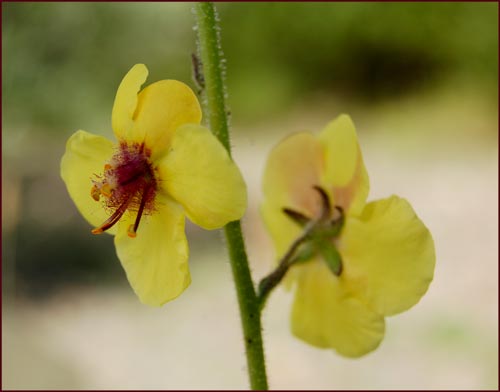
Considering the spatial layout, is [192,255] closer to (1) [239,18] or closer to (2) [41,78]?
(2) [41,78]

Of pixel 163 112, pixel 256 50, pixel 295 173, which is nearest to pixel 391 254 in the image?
pixel 295 173

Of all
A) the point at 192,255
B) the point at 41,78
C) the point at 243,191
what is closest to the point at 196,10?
the point at 243,191

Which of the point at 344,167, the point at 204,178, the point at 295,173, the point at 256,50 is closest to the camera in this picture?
the point at 204,178

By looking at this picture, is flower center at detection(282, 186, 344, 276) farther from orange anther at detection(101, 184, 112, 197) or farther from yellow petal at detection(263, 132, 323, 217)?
orange anther at detection(101, 184, 112, 197)

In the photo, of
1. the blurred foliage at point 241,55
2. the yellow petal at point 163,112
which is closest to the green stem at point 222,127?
the yellow petal at point 163,112

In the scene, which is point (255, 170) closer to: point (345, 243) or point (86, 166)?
point (345, 243)

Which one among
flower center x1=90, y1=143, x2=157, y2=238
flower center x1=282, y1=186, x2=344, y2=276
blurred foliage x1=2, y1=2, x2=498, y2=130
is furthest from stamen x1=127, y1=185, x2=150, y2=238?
blurred foliage x1=2, y1=2, x2=498, y2=130

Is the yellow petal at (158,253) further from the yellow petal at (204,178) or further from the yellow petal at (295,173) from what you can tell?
the yellow petal at (295,173)
